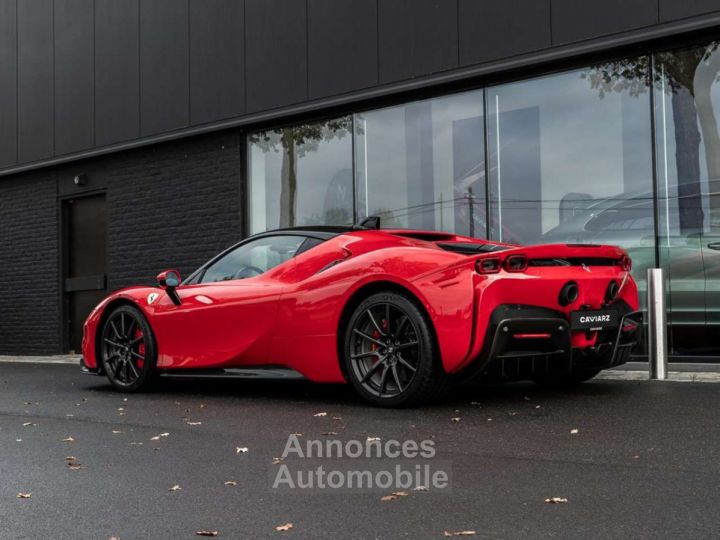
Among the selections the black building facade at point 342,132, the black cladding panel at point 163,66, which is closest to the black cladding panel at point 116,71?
the black building facade at point 342,132

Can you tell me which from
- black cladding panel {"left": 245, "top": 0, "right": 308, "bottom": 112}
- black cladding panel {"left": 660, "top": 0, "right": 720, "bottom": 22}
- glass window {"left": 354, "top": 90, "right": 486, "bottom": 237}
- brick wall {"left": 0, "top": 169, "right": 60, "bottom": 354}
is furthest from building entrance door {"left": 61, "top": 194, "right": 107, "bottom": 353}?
black cladding panel {"left": 660, "top": 0, "right": 720, "bottom": 22}

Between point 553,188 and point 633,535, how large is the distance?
6.94 m

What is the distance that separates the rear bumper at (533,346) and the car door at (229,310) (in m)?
1.83

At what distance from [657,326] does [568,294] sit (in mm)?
2121

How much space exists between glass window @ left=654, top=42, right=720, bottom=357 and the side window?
13.4ft

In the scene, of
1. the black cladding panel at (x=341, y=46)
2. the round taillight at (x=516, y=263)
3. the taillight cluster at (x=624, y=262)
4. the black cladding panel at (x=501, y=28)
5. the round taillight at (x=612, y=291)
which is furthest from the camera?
the black cladding panel at (x=341, y=46)

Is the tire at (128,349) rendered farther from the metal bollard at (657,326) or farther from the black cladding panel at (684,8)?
the black cladding panel at (684,8)

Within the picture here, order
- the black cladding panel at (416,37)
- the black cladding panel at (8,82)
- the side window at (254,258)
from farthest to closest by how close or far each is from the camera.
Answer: the black cladding panel at (8,82) < the black cladding panel at (416,37) < the side window at (254,258)

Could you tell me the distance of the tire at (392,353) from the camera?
5.38 metres

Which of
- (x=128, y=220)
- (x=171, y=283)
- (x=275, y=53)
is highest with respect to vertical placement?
(x=275, y=53)

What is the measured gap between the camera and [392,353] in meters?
5.57

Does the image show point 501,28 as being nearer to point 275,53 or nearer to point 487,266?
point 275,53

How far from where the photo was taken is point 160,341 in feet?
23.6

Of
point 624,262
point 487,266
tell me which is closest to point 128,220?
point 624,262
